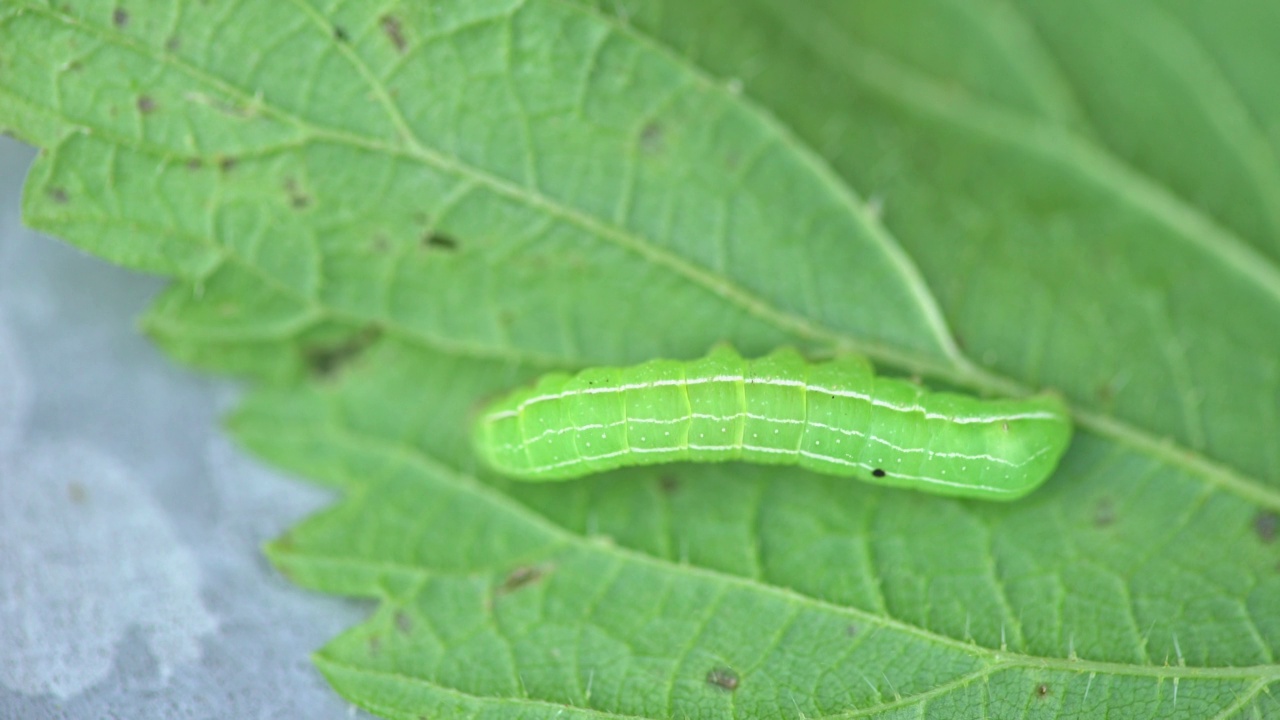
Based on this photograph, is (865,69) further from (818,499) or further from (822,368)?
(818,499)

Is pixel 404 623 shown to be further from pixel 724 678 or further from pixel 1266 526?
pixel 1266 526

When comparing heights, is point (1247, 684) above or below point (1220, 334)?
below

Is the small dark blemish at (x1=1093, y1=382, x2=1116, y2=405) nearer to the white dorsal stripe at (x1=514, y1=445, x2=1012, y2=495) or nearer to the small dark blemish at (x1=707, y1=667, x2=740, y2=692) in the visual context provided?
the white dorsal stripe at (x1=514, y1=445, x2=1012, y2=495)

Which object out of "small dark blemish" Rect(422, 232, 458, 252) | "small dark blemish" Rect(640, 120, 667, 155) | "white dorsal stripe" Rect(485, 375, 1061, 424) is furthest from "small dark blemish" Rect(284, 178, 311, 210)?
"small dark blemish" Rect(640, 120, 667, 155)

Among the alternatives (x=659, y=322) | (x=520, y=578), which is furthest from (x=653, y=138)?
(x=520, y=578)

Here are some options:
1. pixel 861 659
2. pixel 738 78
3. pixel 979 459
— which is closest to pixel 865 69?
pixel 738 78
